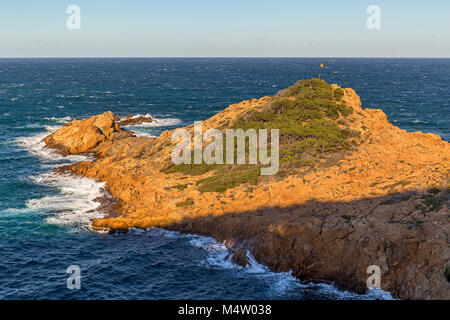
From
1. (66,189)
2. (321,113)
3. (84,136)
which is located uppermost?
(321,113)

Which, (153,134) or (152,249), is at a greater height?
(153,134)

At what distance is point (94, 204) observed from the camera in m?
44.8

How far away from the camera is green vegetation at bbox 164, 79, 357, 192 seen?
147 ft

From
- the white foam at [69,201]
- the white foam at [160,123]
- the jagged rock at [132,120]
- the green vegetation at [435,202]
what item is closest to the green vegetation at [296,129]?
the white foam at [69,201]

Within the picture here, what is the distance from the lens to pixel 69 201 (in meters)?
45.8

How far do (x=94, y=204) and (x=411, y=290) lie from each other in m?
32.1

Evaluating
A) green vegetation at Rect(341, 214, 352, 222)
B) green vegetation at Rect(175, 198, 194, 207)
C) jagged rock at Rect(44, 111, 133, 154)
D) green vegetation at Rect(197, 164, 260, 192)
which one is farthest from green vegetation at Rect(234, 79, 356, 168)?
jagged rock at Rect(44, 111, 133, 154)

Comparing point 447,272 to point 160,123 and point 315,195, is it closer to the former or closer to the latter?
point 315,195

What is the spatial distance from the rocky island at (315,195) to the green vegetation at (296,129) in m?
0.15

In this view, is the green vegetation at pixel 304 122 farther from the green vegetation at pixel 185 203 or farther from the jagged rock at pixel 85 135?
the jagged rock at pixel 85 135

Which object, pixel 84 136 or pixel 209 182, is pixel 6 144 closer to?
pixel 84 136

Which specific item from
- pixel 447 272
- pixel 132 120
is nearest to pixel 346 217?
pixel 447 272

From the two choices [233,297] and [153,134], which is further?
[153,134]

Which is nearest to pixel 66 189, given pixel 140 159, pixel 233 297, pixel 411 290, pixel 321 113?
pixel 140 159
